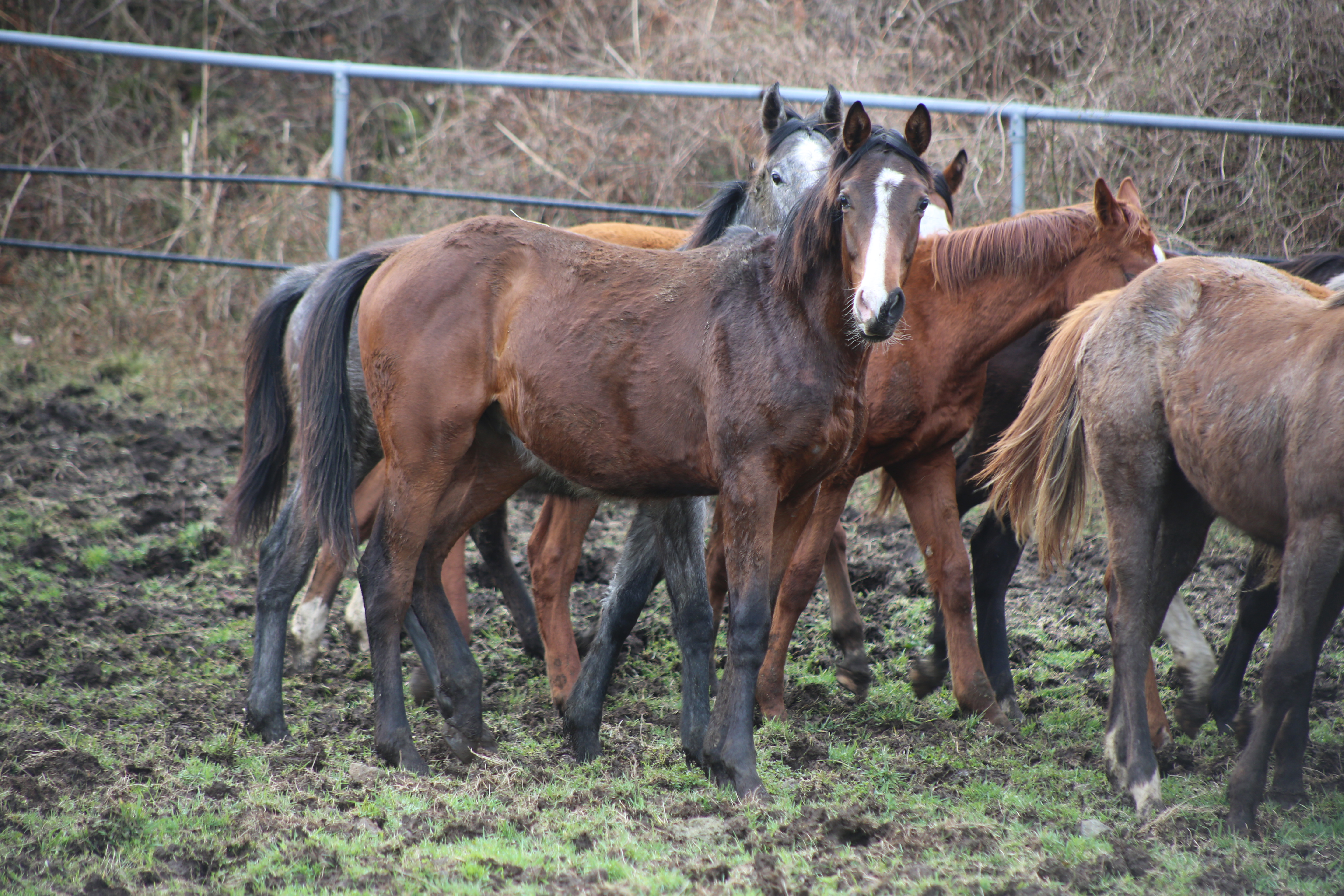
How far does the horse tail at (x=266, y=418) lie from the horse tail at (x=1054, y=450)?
2839 mm

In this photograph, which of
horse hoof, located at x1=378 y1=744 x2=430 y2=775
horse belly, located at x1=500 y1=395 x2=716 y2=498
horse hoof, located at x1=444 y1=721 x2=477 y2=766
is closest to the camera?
horse belly, located at x1=500 y1=395 x2=716 y2=498

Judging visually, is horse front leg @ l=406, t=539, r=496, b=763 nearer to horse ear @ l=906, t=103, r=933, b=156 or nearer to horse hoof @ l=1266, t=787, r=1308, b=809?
horse ear @ l=906, t=103, r=933, b=156

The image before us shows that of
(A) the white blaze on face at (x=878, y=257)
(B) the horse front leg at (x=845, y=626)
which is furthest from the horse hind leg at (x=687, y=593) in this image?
(A) the white blaze on face at (x=878, y=257)

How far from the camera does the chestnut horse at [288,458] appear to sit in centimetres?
440

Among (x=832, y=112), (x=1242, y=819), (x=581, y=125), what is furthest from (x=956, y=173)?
(x=581, y=125)

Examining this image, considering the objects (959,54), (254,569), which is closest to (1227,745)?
(254,569)

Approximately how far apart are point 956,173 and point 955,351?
1070mm

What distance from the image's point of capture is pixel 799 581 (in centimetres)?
464

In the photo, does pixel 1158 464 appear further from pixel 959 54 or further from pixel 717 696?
pixel 959 54

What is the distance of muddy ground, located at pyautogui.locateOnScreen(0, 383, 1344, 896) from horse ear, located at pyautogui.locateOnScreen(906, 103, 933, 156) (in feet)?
6.60

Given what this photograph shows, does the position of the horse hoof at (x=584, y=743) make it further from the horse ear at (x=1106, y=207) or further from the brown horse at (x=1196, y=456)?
the horse ear at (x=1106, y=207)

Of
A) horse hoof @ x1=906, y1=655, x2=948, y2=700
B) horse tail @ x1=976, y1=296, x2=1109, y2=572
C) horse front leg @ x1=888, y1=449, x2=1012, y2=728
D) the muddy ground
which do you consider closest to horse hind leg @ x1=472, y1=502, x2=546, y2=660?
the muddy ground

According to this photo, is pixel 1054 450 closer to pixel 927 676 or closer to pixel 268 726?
pixel 927 676

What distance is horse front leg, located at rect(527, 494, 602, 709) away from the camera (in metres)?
4.66
